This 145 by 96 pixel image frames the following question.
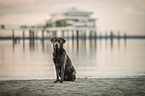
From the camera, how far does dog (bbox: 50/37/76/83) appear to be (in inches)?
242

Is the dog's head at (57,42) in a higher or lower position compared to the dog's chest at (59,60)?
higher

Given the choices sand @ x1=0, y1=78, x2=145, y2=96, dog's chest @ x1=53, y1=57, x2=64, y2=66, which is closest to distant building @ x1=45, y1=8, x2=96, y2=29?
dog's chest @ x1=53, y1=57, x2=64, y2=66

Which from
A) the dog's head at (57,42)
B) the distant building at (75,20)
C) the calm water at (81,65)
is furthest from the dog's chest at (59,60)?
the distant building at (75,20)

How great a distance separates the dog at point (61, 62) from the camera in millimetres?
6145

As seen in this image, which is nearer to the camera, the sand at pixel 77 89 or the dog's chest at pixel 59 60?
the sand at pixel 77 89

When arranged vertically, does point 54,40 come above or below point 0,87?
above

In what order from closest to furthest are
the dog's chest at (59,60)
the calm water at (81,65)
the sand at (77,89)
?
1. the sand at (77,89)
2. the dog's chest at (59,60)
3. the calm water at (81,65)

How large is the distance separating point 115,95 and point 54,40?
7.41 feet

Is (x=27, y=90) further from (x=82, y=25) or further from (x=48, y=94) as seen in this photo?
(x=82, y=25)

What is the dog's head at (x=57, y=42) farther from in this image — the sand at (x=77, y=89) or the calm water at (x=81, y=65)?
the calm water at (x=81, y=65)

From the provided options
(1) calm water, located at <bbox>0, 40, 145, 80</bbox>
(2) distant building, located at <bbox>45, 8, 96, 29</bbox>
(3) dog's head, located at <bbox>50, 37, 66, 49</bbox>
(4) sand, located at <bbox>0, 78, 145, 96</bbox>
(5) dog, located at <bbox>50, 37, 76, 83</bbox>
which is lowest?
(1) calm water, located at <bbox>0, 40, 145, 80</bbox>

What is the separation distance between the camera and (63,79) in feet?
22.4

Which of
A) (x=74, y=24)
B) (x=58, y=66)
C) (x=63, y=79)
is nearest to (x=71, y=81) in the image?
(x=63, y=79)

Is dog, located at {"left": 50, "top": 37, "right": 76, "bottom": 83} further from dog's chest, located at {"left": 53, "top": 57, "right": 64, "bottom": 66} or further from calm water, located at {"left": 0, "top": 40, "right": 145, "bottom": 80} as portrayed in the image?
calm water, located at {"left": 0, "top": 40, "right": 145, "bottom": 80}
